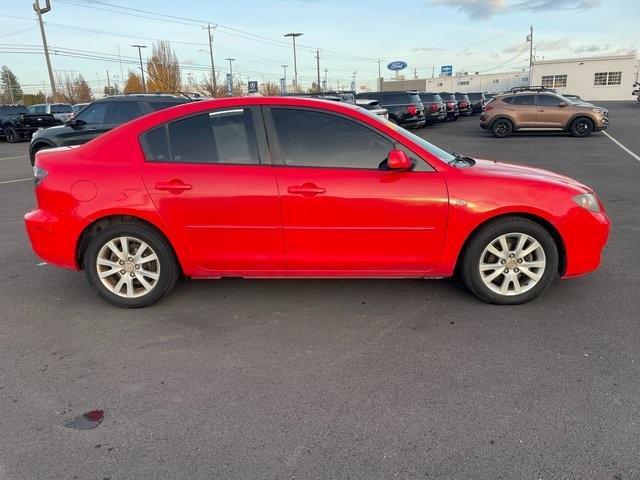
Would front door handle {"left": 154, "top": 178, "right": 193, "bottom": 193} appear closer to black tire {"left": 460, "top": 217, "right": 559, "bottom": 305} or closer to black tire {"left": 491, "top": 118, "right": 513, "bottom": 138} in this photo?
black tire {"left": 460, "top": 217, "right": 559, "bottom": 305}

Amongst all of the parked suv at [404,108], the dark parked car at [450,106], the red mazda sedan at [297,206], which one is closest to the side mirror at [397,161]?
the red mazda sedan at [297,206]

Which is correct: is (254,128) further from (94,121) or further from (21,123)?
(21,123)

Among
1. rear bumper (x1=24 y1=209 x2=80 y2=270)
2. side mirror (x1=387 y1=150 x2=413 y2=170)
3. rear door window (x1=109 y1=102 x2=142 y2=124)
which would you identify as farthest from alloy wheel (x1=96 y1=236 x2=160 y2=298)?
rear door window (x1=109 y1=102 x2=142 y2=124)

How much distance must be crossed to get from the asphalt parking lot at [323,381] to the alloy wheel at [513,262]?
196mm

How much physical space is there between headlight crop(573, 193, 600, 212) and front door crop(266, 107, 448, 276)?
1.10 metres

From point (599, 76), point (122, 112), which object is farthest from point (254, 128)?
point (599, 76)

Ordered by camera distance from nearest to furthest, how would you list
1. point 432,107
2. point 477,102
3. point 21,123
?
point 21,123 < point 432,107 < point 477,102

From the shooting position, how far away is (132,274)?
13.5 ft

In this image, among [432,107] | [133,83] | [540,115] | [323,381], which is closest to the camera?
[323,381]

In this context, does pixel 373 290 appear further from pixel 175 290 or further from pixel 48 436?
pixel 48 436

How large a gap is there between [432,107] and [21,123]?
782 inches

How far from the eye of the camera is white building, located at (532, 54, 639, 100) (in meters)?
60.5

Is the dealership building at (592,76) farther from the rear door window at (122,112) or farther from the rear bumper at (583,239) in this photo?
the rear bumper at (583,239)

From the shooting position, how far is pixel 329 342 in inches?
139
